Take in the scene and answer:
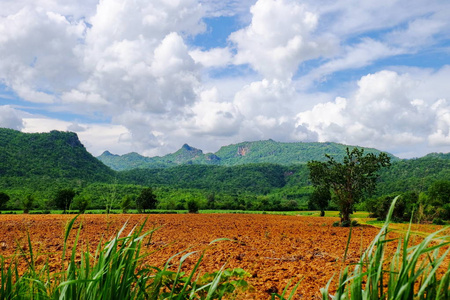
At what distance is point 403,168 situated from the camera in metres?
128

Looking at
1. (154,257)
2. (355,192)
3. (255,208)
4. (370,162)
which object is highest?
(370,162)

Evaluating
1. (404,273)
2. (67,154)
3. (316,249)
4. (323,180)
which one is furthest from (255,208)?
(67,154)

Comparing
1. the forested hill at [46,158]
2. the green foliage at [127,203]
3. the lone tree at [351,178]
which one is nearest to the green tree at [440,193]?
the lone tree at [351,178]

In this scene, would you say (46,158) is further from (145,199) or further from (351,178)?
(351,178)

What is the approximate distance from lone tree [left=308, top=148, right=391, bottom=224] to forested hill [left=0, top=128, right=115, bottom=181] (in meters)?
108

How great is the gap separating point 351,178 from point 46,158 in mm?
131148

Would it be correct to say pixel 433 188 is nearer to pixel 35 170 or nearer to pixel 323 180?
pixel 323 180

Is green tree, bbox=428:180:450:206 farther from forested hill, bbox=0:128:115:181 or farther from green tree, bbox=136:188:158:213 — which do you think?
forested hill, bbox=0:128:115:181

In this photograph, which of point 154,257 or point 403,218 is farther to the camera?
point 403,218

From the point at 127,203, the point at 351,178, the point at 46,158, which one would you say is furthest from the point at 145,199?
the point at 46,158

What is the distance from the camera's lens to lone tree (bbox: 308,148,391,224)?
2188 cm

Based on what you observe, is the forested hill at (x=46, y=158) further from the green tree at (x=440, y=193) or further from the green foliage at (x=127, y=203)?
the green tree at (x=440, y=193)

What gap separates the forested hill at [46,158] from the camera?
108m

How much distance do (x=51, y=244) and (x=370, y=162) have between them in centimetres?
2032
